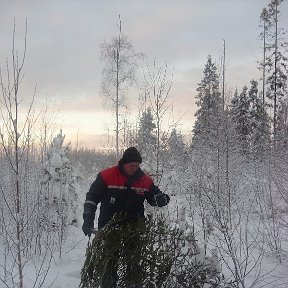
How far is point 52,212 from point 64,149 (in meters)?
2.31

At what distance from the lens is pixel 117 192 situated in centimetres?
456

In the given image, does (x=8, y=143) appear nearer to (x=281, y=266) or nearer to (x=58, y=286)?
(x=58, y=286)

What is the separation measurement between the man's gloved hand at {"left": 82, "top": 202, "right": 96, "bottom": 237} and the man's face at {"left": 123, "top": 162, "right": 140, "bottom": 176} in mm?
550

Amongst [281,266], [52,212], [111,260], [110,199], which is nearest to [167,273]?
[111,260]

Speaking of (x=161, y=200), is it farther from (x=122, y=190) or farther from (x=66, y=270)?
(x=66, y=270)

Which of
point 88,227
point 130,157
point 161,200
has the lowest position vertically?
point 88,227

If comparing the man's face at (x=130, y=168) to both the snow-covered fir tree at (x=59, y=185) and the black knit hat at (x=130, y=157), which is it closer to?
the black knit hat at (x=130, y=157)

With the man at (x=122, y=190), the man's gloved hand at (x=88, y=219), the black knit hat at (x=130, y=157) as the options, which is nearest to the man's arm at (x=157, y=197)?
the man at (x=122, y=190)

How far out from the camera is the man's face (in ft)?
15.0

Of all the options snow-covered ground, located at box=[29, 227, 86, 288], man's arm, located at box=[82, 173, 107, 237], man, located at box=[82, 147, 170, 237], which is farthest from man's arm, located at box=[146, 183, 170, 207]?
snow-covered ground, located at box=[29, 227, 86, 288]

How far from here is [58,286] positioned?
6.38 metres

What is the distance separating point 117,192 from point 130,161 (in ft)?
1.27

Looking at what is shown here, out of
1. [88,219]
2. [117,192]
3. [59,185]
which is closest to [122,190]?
[117,192]

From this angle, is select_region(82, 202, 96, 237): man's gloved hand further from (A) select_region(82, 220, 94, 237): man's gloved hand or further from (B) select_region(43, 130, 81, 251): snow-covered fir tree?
(B) select_region(43, 130, 81, 251): snow-covered fir tree
